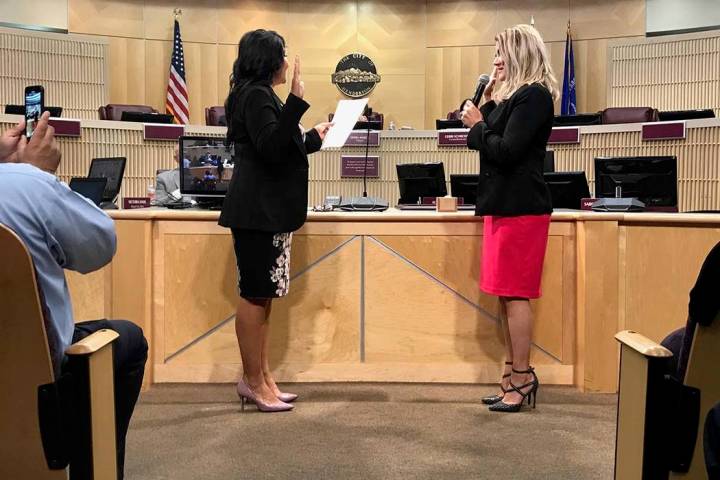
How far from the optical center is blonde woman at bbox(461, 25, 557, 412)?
3.23 m

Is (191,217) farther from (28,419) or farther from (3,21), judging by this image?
(3,21)

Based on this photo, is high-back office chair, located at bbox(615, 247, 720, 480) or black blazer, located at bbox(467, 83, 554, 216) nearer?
high-back office chair, located at bbox(615, 247, 720, 480)

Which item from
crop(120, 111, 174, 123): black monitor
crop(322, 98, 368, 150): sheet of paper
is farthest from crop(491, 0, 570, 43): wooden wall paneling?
crop(322, 98, 368, 150): sheet of paper

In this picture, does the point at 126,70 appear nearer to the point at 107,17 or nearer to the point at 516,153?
the point at 107,17

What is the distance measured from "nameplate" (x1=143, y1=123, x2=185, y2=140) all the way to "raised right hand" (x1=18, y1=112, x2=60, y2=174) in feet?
17.3

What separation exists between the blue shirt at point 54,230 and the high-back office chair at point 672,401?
1.29 m

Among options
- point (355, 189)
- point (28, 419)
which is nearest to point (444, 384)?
point (28, 419)

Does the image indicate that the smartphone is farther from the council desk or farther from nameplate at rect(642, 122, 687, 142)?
nameplate at rect(642, 122, 687, 142)

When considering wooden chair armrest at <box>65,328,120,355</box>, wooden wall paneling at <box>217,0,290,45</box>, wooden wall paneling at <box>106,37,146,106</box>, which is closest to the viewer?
wooden chair armrest at <box>65,328,120,355</box>

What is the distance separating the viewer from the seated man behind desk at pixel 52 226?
1.70m

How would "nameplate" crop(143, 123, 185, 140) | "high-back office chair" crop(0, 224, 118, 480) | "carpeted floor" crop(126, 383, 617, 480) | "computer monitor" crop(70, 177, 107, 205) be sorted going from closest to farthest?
1. "high-back office chair" crop(0, 224, 118, 480)
2. "carpeted floor" crop(126, 383, 617, 480)
3. "computer monitor" crop(70, 177, 107, 205)
4. "nameplate" crop(143, 123, 185, 140)

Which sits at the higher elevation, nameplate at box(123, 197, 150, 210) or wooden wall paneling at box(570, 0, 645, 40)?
wooden wall paneling at box(570, 0, 645, 40)

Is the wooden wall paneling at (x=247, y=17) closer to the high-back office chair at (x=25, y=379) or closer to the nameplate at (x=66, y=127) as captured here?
the nameplate at (x=66, y=127)

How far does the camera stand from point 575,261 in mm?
3766
